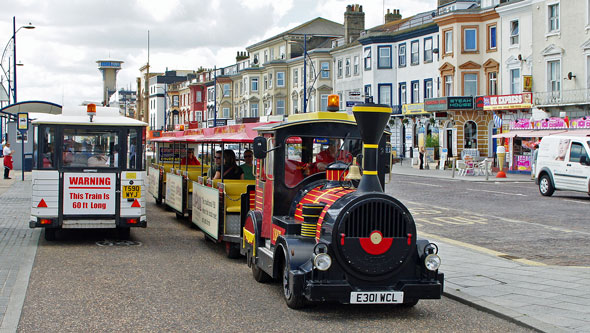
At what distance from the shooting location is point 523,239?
1400cm

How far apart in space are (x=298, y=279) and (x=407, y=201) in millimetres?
15525

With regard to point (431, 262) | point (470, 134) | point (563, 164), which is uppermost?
point (470, 134)

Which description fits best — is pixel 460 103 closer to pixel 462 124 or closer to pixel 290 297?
pixel 462 124

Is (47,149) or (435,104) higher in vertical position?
(435,104)

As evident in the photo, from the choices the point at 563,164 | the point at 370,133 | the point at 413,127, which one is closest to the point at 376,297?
the point at 370,133

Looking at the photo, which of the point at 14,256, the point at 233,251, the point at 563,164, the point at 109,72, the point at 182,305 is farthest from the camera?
the point at 109,72

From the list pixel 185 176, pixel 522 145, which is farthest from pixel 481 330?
pixel 522 145

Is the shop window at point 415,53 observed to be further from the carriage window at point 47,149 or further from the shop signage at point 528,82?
the carriage window at point 47,149

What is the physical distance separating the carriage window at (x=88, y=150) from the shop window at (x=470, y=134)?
36.9 m

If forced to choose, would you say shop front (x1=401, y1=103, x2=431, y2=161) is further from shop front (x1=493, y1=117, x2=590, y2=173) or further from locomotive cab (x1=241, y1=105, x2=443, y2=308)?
locomotive cab (x1=241, y1=105, x2=443, y2=308)

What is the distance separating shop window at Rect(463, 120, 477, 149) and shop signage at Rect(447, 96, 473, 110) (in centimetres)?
136

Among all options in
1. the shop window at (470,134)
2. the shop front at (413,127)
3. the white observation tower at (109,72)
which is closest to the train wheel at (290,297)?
the shop window at (470,134)

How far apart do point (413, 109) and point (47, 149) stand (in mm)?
41600

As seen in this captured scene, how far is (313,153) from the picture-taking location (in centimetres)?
899
